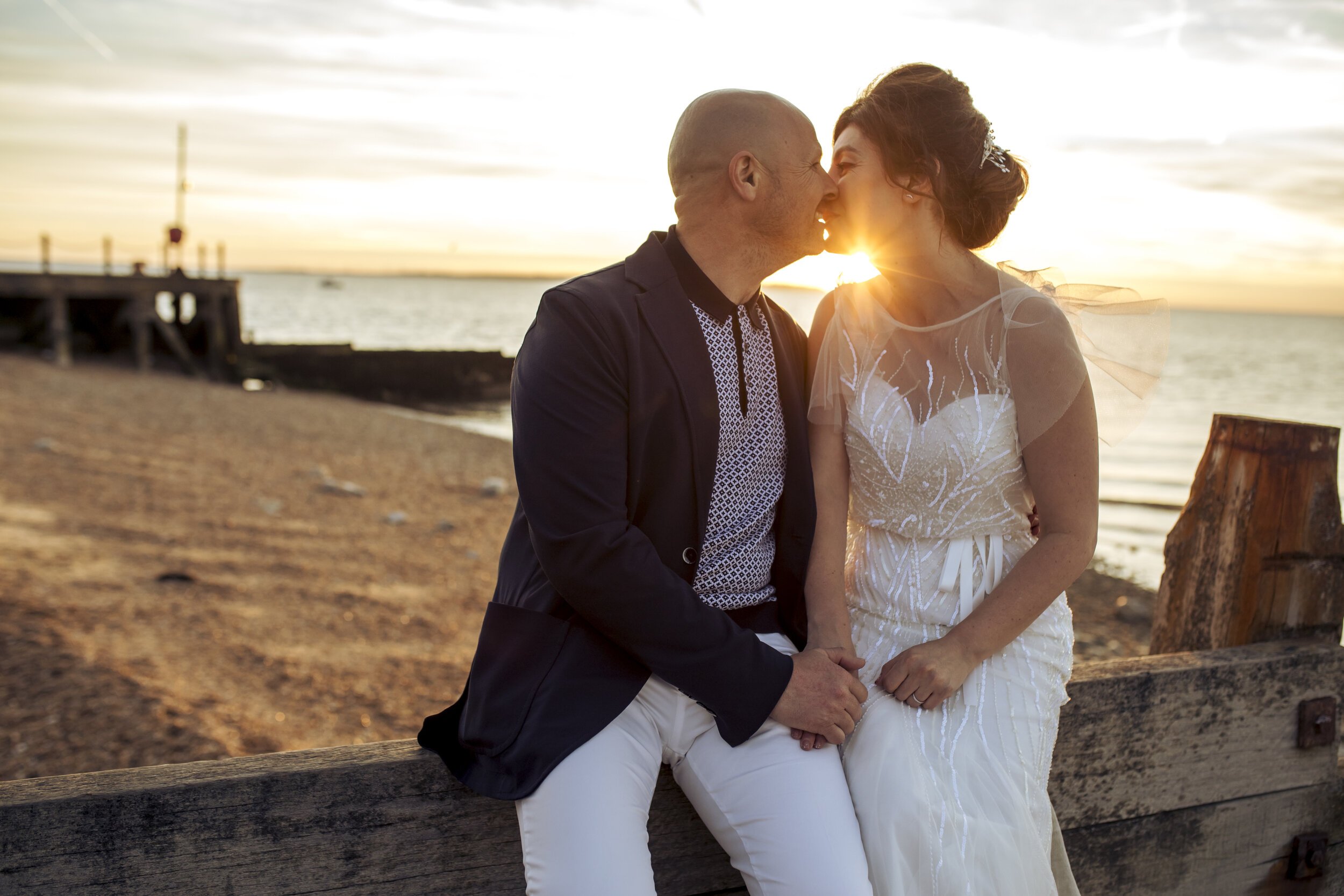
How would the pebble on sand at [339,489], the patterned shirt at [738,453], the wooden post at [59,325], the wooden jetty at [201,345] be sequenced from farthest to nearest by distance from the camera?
1. the wooden jetty at [201,345]
2. the wooden post at [59,325]
3. the pebble on sand at [339,489]
4. the patterned shirt at [738,453]

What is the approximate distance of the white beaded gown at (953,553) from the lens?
74.7 inches

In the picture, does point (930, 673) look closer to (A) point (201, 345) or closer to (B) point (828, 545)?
(B) point (828, 545)

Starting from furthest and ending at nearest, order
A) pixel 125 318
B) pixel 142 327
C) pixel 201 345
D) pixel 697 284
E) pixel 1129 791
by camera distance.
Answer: pixel 201 345, pixel 125 318, pixel 142 327, pixel 1129 791, pixel 697 284

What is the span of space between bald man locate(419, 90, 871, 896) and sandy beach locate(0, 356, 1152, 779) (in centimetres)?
322

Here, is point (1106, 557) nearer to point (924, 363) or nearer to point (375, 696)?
point (375, 696)

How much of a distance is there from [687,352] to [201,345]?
31206 mm

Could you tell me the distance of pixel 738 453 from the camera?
220 centimetres

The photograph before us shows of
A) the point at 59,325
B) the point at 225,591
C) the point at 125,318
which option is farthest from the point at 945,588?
the point at 125,318

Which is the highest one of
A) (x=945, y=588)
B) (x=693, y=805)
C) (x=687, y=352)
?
(x=687, y=352)

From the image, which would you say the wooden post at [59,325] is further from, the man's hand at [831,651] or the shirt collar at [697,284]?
the man's hand at [831,651]

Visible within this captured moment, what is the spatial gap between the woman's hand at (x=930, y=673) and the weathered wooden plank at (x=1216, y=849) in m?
0.66

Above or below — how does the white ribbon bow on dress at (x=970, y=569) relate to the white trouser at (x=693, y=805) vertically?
above

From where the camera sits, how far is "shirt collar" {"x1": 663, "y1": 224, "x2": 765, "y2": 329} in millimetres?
2271

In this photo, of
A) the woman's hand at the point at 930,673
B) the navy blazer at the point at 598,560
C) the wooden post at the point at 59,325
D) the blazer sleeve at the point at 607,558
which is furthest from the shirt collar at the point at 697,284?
the wooden post at the point at 59,325
